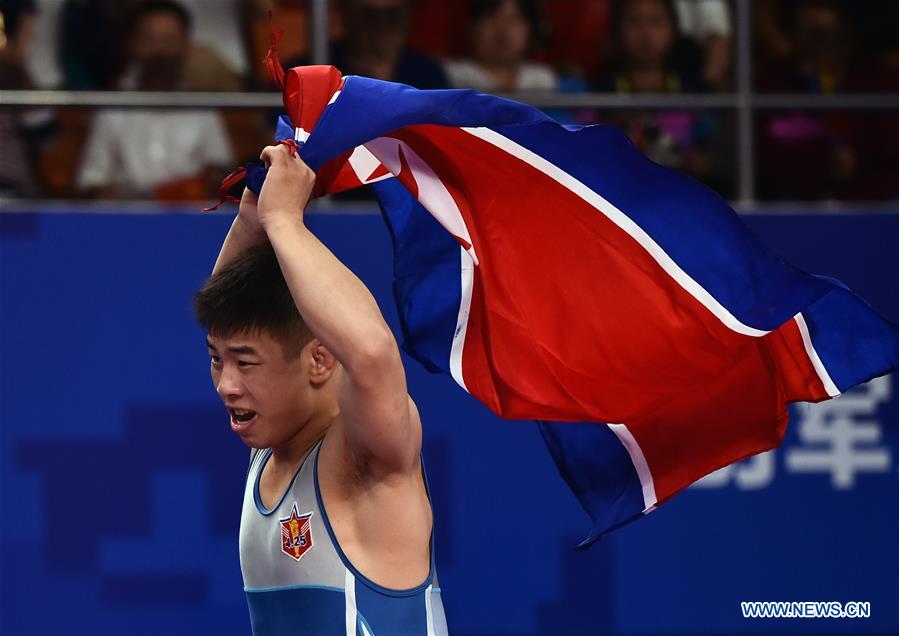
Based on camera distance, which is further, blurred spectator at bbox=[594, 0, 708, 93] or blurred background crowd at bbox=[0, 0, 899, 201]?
blurred spectator at bbox=[594, 0, 708, 93]

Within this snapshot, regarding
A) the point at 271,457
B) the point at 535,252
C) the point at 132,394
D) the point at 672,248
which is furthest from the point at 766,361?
the point at 132,394

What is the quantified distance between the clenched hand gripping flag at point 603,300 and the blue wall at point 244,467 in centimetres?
125

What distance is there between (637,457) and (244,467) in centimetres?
160

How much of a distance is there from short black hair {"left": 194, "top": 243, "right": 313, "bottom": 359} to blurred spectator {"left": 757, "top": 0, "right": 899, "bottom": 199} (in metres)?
2.89

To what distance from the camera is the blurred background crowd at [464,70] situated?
4.84 metres

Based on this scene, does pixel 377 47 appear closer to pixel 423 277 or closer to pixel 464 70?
pixel 464 70

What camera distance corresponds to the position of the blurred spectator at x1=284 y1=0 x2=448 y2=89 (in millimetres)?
4805

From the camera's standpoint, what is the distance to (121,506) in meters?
4.33

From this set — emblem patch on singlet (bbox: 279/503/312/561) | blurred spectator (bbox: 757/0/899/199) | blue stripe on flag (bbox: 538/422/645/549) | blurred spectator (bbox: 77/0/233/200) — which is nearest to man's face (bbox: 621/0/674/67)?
blurred spectator (bbox: 757/0/899/199)

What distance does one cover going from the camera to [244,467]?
14.4ft

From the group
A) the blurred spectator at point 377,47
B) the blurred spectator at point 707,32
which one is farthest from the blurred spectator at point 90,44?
the blurred spectator at point 707,32

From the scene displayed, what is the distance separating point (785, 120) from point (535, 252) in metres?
2.53

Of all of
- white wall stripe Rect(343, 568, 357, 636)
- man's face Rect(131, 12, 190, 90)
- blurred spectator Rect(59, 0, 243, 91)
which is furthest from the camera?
blurred spectator Rect(59, 0, 243, 91)

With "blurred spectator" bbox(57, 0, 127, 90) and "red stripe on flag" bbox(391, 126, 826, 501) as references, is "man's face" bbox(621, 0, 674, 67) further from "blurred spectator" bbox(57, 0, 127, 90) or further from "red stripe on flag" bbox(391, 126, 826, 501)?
"red stripe on flag" bbox(391, 126, 826, 501)
